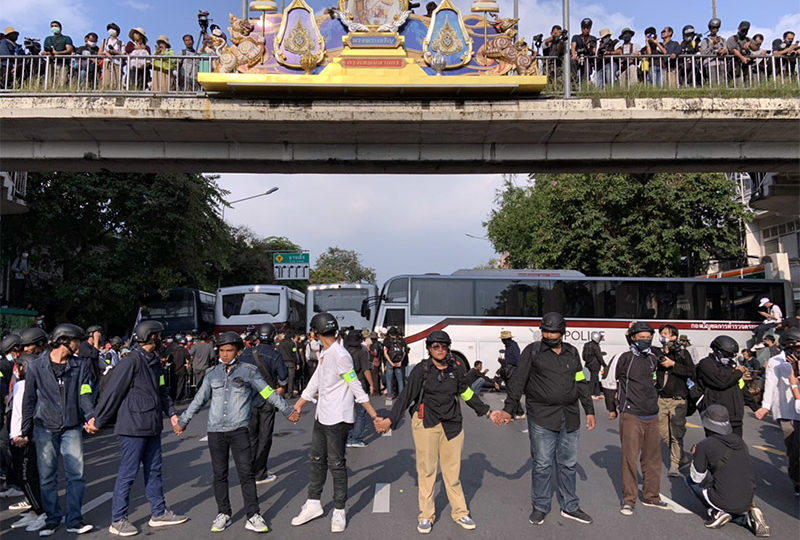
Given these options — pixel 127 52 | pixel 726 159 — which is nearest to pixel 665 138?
pixel 726 159

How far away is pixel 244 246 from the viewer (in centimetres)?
4259

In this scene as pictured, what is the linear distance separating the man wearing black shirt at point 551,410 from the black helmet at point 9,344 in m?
5.37

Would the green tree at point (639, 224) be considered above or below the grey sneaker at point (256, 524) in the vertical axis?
above

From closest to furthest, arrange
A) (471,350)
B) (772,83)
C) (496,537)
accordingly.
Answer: (496,537) → (772,83) → (471,350)

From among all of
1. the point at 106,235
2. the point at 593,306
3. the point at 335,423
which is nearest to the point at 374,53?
the point at 335,423

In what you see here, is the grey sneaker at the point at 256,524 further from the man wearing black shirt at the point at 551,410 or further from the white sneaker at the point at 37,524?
the man wearing black shirt at the point at 551,410

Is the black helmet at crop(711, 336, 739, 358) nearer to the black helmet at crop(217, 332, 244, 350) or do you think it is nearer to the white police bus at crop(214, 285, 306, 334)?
the black helmet at crop(217, 332, 244, 350)

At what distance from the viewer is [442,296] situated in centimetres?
1848

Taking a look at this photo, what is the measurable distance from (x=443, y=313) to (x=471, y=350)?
138 centimetres

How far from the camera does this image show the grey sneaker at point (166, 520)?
18.1 ft

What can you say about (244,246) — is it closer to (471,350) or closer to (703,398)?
(471,350)

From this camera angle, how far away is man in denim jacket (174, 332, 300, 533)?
532 centimetres

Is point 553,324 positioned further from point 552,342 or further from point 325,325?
point 325,325

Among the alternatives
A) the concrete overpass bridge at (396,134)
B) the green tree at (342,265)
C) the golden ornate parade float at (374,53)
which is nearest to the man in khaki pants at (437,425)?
the concrete overpass bridge at (396,134)
